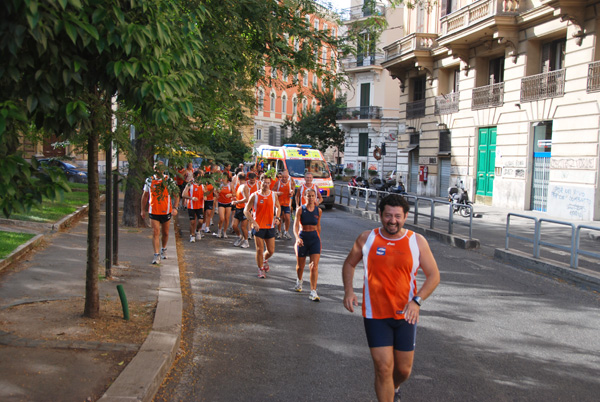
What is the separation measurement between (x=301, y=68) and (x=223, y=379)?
297 inches

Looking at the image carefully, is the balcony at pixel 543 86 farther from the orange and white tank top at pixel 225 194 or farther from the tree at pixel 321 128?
the tree at pixel 321 128

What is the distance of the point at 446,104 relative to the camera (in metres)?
28.2

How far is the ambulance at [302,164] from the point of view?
22.8 metres

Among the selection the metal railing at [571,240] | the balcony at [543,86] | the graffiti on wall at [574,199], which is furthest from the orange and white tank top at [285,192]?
the balcony at [543,86]

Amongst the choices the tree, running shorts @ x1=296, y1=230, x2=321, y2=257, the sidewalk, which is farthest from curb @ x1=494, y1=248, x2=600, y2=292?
the tree

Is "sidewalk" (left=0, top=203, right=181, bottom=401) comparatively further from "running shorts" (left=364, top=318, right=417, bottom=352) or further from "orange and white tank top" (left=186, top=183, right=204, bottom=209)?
"orange and white tank top" (left=186, top=183, right=204, bottom=209)

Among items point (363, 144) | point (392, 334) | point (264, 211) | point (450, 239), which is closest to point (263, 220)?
point (264, 211)

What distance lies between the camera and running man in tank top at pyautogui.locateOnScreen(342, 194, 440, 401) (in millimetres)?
3986

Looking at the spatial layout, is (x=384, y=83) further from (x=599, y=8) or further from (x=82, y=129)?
(x=82, y=129)

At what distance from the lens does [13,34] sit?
11.2 feet

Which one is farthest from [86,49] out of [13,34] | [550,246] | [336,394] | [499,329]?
[550,246]

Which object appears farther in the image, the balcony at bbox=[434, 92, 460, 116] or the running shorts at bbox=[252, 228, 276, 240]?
the balcony at bbox=[434, 92, 460, 116]

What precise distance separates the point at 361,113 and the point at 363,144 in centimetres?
255

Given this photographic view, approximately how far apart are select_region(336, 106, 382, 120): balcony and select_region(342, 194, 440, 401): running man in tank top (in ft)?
137
